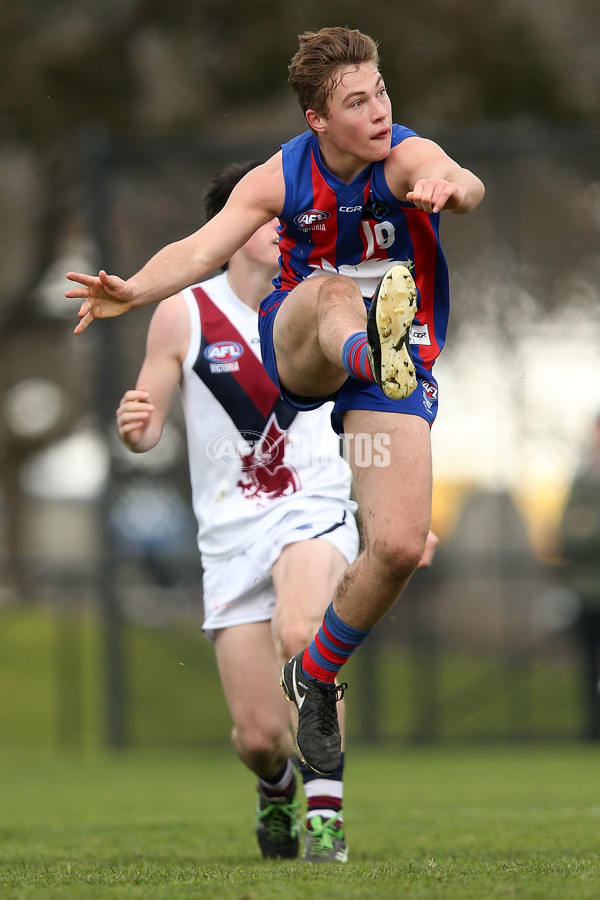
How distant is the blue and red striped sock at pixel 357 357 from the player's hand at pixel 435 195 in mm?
408

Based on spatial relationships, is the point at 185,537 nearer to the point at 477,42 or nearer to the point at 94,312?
the point at 477,42

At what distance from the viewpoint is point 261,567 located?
5371mm

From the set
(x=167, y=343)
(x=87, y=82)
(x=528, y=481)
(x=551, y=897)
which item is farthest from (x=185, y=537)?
(x=551, y=897)

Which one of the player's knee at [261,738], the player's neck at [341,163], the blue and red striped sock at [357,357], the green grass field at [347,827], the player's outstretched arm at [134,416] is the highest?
the player's neck at [341,163]

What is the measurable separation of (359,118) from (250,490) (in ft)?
5.61

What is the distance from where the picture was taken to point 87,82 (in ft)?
51.2

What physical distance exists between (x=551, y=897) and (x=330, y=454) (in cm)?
245

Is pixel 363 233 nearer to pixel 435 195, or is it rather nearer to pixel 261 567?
pixel 435 195

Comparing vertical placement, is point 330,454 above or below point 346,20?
below

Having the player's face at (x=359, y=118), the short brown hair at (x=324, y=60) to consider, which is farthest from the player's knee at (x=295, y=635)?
the short brown hair at (x=324, y=60)

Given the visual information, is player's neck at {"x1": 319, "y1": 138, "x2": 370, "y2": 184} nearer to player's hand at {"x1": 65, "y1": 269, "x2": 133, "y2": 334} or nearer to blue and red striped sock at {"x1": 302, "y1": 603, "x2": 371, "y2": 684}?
player's hand at {"x1": 65, "y1": 269, "x2": 133, "y2": 334}

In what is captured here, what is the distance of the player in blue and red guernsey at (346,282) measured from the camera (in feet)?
13.9

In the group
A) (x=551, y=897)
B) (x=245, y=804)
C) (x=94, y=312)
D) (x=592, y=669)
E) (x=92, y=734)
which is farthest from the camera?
(x=92, y=734)

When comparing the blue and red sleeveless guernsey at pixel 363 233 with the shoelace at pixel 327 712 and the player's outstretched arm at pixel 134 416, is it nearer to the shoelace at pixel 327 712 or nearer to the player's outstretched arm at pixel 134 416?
the player's outstretched arm at pixel 134 416
